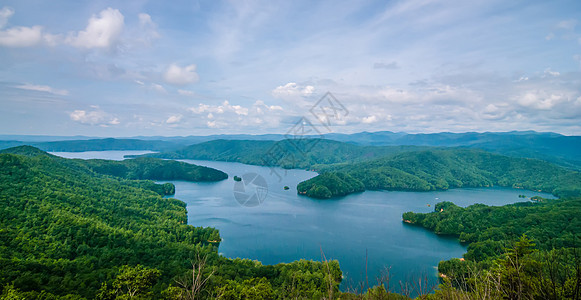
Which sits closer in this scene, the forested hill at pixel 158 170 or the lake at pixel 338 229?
the lake at pixel 338 229

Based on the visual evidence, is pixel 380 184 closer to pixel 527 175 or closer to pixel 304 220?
pixel 304 220

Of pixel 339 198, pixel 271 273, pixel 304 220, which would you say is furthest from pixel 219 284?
pixel 339 198

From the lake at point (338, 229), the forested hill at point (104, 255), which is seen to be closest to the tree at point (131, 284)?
the forested hill at point (104, 255)

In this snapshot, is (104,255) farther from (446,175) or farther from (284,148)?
(284,148)

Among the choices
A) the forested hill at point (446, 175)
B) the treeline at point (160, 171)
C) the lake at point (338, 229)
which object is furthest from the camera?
the treeline at point (160, 171)

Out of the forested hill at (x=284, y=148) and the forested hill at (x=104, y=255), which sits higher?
the forested hill at (x=284, y=148)

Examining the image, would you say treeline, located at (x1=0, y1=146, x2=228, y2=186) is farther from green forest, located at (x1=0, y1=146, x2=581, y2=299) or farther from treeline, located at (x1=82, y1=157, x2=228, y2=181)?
green forest, located at (x1=0, y1=146, x2=581, y2=299)

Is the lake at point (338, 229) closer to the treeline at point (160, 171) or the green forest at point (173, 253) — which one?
the green forest at point (173, 253)

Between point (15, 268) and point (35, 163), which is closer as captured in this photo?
point (15, 268)
